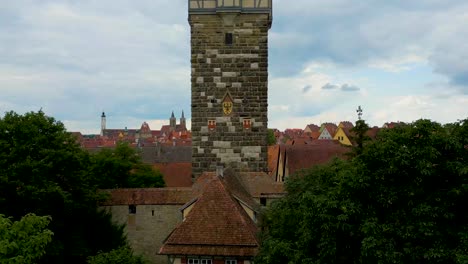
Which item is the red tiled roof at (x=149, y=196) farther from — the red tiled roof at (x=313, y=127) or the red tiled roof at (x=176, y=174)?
the red tiled roof at (x=313, y=127)

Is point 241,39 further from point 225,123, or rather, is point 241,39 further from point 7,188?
point 7,188

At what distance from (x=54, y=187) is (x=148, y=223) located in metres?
5.32

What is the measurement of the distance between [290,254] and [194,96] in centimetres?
1503

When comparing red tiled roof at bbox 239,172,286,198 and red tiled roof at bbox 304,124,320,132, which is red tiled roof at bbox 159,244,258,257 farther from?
red tiled roof at bbox 304,124,320,132

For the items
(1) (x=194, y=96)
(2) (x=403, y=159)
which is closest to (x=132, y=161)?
(1) (x=194, y=96)

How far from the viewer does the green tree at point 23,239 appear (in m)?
12.7

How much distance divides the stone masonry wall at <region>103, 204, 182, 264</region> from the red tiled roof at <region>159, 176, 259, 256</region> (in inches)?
237

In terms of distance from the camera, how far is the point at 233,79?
30875mm

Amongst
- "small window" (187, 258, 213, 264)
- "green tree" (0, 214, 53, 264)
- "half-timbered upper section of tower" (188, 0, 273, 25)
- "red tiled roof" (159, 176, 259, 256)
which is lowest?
"small window" (187, 258, 213, 264)

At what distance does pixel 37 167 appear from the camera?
25.7 meters

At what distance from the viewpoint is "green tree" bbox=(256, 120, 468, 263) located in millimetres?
14531

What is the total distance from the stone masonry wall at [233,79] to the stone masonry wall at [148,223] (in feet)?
13.9

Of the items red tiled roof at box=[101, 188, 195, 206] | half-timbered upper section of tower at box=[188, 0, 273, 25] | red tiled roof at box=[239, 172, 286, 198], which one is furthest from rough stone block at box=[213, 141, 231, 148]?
half-timbered upper section of tower at box=[188, 0, 273, 25]

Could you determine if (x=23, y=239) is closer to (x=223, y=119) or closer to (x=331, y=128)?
(x=223, y=119)
